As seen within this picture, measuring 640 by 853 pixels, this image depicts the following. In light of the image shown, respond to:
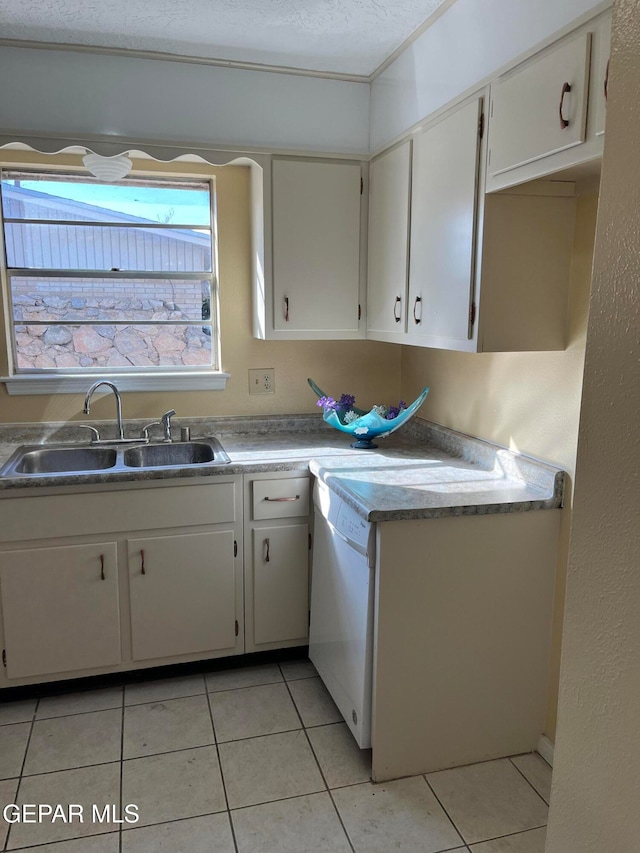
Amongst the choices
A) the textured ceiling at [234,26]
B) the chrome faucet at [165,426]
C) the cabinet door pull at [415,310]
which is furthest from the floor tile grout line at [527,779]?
the textured ceiling at [234,26]

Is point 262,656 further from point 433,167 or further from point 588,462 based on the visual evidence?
point 588,462

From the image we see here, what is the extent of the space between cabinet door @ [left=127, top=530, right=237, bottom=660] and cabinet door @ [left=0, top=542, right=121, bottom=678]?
92 mm

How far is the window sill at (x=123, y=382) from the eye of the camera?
283 centimetres

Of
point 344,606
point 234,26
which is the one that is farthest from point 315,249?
point 344,606

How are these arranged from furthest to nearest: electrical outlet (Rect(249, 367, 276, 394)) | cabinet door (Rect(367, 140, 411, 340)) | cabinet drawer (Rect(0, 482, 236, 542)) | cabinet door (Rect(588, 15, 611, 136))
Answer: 1. electrical outlet (Rect(249, 367, 276, 394))
2. cabinet door (Rect(367, 140, 411, 340))
3. cabinet drawer (Rect(0, 482, 236, 542))
4. cabinet door (Rect(588, 15, 611, 136))

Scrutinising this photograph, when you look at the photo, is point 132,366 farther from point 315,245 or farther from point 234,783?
point 234,783

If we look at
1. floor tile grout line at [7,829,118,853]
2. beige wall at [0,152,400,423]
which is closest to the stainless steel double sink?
beige wall at [0,152,400,423]

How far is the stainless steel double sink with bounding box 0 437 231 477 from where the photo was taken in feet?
8.96

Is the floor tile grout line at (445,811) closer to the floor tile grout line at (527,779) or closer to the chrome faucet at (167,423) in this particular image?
the floor tile grout line at (527,779)

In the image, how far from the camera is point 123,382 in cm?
293

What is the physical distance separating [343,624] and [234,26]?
2.07m

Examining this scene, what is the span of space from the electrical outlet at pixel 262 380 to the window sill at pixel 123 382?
0.40 feet

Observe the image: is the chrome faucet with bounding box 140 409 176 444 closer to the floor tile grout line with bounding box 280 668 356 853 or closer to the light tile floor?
the light tile floor

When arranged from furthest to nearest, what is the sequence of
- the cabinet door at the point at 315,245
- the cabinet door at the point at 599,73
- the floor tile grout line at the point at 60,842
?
the cabinet door at the point at 315,245, the floor tile grout line at the point at 60,842, the cabinet door at the point at 599,73
